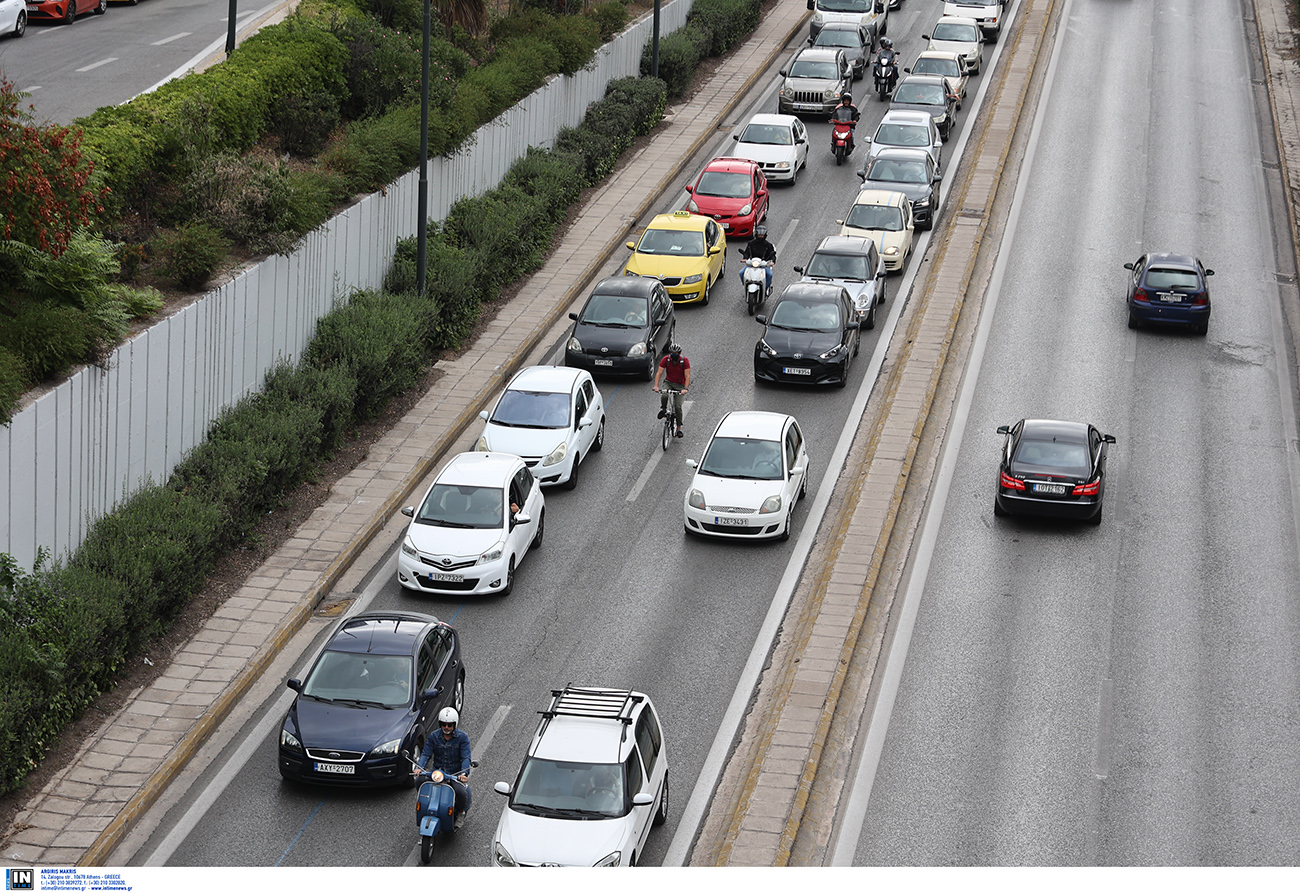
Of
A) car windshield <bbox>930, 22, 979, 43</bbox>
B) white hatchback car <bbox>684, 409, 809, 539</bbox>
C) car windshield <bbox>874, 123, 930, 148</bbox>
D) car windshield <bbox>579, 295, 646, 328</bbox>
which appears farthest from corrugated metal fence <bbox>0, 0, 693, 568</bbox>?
car windshield <bbox>930, 22, 979, 43</bbox>

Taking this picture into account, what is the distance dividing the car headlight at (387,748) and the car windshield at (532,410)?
30.2 ft

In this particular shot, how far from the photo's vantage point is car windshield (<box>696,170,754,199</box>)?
3728 cm

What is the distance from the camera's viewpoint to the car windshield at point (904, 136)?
4141 centimetres

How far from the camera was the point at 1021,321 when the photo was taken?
109ft

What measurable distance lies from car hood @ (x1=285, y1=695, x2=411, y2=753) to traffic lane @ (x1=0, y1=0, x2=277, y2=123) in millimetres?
17094

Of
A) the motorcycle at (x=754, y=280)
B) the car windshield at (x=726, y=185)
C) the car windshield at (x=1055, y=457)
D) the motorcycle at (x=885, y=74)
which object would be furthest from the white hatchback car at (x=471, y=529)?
the motorcycle at (x=885, y=74)

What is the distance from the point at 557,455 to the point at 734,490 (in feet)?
10.5

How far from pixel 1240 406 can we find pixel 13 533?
21538mm

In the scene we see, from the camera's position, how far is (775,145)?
41.2 metres

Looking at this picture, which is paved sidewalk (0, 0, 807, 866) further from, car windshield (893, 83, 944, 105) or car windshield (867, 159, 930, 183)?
car windshield (893, 83, 944, 105)

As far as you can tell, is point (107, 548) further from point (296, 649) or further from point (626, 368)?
point (626, 368)

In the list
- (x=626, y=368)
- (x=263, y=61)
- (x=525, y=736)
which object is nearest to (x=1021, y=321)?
(x=626, y=368)

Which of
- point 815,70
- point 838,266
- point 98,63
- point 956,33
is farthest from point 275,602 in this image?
point 956,33

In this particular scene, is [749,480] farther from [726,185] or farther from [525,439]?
[726,185]
